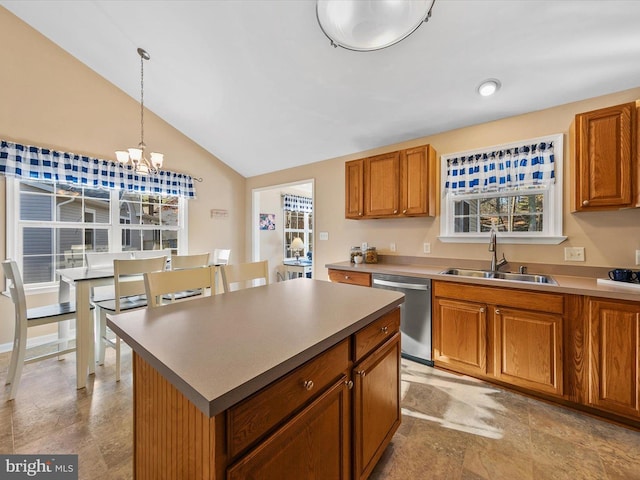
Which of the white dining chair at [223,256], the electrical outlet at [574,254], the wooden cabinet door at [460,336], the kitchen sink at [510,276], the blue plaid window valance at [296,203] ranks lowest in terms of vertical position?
the wooden cabinet door at [460,336]

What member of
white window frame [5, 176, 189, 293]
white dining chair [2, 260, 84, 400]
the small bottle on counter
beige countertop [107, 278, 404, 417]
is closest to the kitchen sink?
the small bottle on counter

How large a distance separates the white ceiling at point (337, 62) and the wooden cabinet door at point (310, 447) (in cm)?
240

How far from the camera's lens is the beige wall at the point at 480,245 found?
2066 millimetres

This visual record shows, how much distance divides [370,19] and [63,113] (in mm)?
Result: 3657

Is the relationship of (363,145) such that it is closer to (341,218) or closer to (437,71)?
(341,218)

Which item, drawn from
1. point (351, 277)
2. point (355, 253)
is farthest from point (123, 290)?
point (355, 253)

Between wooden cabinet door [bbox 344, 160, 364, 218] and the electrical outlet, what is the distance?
1834mm

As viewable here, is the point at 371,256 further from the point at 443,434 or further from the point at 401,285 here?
the point at 443,434

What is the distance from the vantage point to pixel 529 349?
1.94 m

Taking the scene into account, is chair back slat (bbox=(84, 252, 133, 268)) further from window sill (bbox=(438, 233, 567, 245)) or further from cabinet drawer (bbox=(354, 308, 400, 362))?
window sill (bbox=(438, 233, 567, 245))

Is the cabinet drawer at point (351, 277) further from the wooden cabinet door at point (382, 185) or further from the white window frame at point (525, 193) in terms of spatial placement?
the white window frame at point (525, 193)

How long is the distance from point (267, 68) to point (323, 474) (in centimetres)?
302

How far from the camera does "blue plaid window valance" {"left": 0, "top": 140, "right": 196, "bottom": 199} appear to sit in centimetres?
270

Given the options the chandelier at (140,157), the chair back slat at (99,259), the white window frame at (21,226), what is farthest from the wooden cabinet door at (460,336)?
the white window frame at (21,226)
